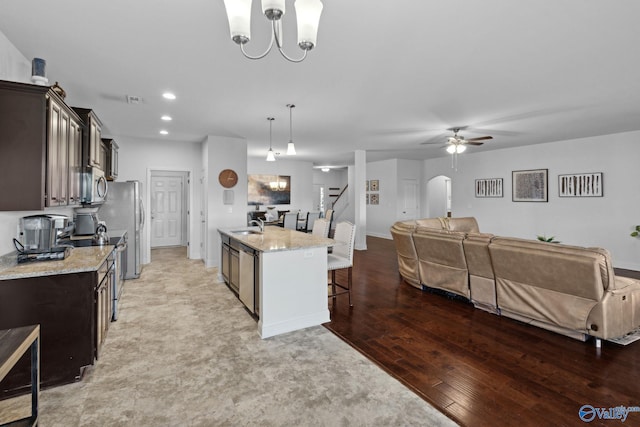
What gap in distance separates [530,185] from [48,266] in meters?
8.75

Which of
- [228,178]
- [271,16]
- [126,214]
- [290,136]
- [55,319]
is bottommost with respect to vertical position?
[55,319]

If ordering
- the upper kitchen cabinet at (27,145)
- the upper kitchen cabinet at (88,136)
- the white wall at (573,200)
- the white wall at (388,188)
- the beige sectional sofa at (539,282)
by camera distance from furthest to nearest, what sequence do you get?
the white wall at (388,188) → the white wall at (573,200) → the upper kitchen cabinet at (88,136) → the beige sectional sofa at (539,282) → the upper kitchen cabinet at (27,145)

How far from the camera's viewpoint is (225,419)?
76.7 inches

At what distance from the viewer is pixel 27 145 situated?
2.35 metres

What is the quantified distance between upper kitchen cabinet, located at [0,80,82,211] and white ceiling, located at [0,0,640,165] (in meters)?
0.50

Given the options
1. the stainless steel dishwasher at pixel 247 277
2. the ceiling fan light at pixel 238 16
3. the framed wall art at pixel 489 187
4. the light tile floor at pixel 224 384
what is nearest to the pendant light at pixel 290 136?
the stainless steel dishwasher at pixel 247 277

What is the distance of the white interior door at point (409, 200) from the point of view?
976 centimetres

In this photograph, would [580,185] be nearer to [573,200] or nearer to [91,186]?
[573,200]

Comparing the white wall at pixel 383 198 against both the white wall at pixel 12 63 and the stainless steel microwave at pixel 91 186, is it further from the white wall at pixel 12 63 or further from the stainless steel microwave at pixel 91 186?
the white wall at pixel 12 63

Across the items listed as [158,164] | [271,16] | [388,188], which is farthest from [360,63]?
[388,188]

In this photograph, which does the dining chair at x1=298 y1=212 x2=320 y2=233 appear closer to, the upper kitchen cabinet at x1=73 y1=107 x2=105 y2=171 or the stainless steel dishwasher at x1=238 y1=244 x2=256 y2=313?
the stainless steel dishwasher at x1=238 y1=244 x2=256 y2=313

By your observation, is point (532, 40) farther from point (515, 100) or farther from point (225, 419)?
point (225, 419)

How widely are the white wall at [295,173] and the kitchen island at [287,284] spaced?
255 inches

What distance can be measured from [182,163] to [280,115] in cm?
338
